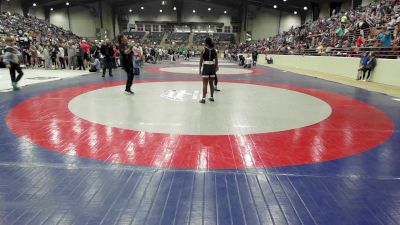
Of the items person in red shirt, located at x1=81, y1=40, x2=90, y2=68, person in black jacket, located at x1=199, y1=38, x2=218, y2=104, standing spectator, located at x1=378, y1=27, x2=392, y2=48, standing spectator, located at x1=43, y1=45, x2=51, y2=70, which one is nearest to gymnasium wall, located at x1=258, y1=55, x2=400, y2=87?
standing spectator, located at x1=378, y1=27, x2=392, y2=48

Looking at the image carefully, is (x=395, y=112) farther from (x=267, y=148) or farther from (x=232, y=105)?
(x=267, y=148)

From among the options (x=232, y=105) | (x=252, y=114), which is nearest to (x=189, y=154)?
(x=252, y=114)

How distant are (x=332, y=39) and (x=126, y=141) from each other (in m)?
19.1

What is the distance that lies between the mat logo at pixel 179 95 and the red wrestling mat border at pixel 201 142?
264 cm

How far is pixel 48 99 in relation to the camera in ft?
24.0

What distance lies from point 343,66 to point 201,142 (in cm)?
1362

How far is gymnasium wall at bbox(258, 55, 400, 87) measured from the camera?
1146 cm

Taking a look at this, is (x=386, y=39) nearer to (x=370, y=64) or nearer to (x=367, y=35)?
(x=370, y=64)

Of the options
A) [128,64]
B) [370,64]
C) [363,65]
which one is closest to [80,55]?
[128,64]

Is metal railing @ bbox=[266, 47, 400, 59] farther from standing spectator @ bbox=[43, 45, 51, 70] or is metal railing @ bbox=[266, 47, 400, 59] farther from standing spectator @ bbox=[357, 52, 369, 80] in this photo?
standing spectator @ bbox=[43, 45, 51, 70]

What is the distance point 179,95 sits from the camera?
815 centimetres

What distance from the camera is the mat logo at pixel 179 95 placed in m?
7.65

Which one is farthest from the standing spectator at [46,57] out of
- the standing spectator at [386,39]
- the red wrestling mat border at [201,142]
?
the standing spectator at [386,39]

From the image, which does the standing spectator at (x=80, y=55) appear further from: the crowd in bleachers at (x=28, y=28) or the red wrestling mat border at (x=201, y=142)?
the red wrestling mat border at (x=201, y=142)
